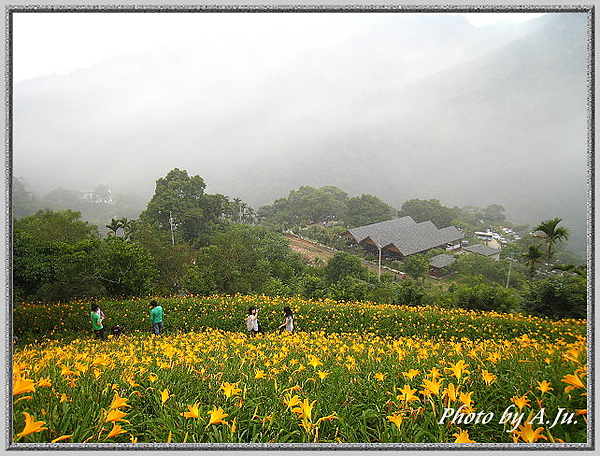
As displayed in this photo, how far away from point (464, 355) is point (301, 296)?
11.1 feet

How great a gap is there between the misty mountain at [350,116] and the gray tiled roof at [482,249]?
0.51 metres

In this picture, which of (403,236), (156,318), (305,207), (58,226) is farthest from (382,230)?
(58,226)

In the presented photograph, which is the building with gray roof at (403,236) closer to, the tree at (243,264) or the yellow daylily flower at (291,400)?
the tree at (243,264)

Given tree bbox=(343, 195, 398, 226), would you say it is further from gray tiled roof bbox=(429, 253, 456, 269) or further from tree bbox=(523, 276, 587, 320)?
tree bbox=(523, 276, 587, 320)

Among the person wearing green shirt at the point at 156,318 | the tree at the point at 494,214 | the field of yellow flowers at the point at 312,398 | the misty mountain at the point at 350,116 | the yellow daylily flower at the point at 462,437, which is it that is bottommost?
the person wearing green shirt at the point at 156,318

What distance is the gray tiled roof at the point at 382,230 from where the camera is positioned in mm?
3855

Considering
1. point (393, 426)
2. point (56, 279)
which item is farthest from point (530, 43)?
point (56, 279)

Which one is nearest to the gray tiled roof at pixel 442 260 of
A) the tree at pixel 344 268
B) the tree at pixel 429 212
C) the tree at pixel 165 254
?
the tree at pixel 429 212

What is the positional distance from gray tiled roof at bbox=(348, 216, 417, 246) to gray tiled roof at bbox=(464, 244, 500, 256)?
26.4 inches

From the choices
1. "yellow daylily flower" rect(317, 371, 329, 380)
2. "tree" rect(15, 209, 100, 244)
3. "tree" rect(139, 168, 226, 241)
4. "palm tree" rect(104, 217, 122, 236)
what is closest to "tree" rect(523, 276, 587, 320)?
"yellow daylily flower" rect(317, 371, 329, 380)

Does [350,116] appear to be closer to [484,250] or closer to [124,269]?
[484,250]

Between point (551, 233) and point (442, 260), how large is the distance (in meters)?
1.49

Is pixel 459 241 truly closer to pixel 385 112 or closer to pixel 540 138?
pixel 540 138

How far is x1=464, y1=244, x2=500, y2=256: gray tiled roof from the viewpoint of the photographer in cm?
331
